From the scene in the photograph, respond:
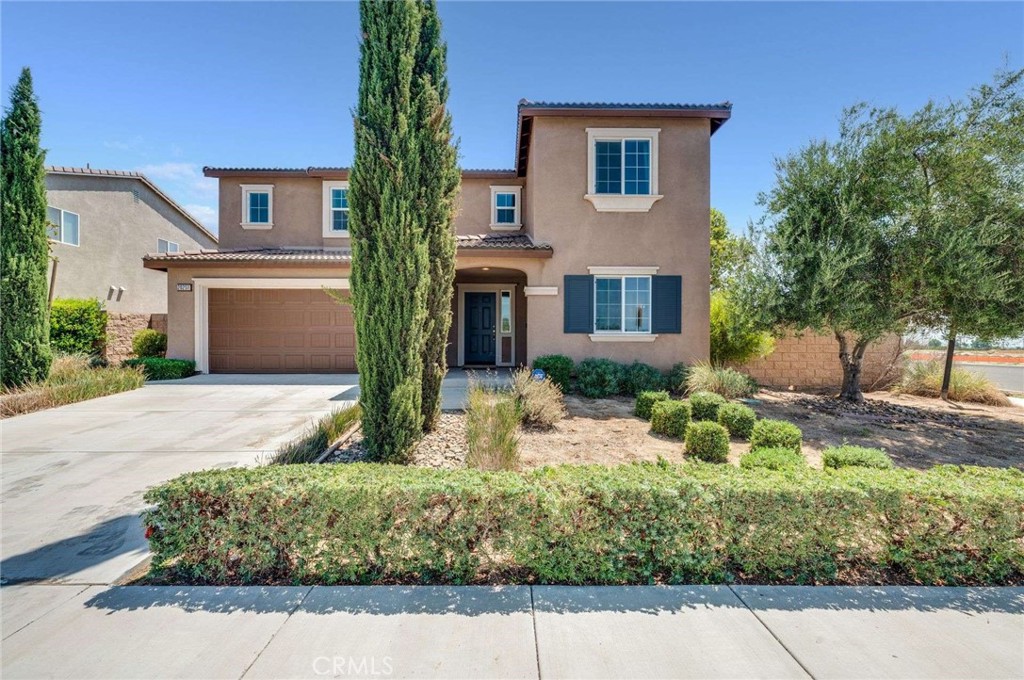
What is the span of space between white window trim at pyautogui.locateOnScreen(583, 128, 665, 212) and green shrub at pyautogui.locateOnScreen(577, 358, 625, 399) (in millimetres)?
4067

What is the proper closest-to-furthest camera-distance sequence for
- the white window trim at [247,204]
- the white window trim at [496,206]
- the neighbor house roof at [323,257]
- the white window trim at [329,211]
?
the neighbor house roof at [323,257]
the white window trim at [496,206]
the white window trim at [329,211]
the white window trim at [247,204]

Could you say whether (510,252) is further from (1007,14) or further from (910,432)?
(1007,14)

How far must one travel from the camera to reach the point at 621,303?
1060cm

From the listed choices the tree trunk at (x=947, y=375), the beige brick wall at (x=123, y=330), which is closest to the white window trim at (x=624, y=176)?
the tree trunk at (x=947, y=375)

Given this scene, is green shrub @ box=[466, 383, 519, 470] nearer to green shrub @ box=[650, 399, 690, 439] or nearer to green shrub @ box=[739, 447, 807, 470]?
green shrub @ box=[739, 447, 807, 470]

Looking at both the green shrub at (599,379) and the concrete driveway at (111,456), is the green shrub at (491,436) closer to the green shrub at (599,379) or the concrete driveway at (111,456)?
the concrete driveway at (111,456)

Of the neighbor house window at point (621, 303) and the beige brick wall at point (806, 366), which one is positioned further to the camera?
the beige brick wall at point (806, 366)

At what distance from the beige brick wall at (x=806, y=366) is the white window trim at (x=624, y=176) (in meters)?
5.52

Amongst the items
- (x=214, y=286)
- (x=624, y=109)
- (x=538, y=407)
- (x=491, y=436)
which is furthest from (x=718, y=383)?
(x=214, y=286)

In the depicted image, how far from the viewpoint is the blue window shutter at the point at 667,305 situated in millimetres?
10453

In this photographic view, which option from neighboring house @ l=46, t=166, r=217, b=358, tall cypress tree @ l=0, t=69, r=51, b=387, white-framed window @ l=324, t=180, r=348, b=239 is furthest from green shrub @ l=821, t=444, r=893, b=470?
neighboring house @ l=46, t=166, r=217, b=358

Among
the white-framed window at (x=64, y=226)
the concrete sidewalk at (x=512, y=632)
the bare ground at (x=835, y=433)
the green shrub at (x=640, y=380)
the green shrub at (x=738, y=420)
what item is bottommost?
the concrete sidewalk at (x=512, y=632)

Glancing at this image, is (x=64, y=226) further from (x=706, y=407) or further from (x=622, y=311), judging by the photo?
(x=706, y=407)

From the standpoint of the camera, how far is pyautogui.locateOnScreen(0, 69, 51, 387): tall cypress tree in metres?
8.94
